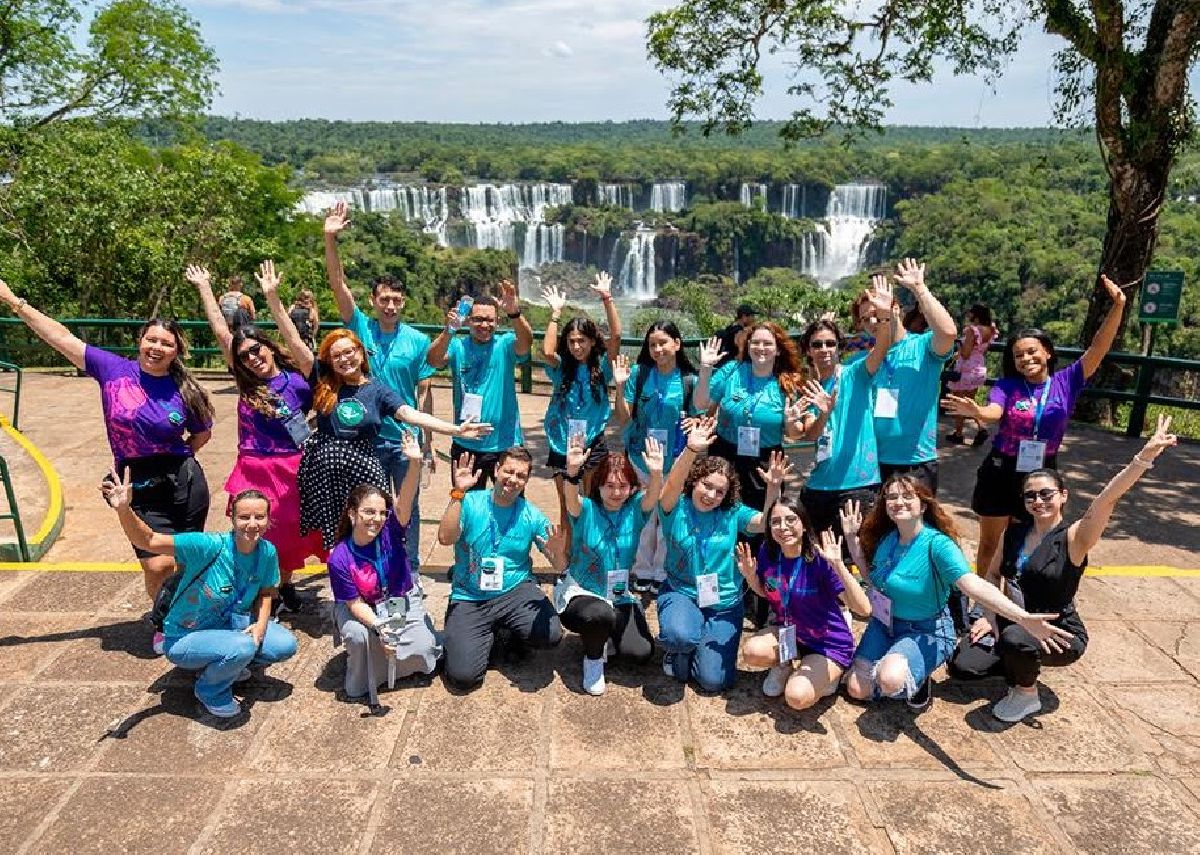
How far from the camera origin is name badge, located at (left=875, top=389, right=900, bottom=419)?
4.86 meters

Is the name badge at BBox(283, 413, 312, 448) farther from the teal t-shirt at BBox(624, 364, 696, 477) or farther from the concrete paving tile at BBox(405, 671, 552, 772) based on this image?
the teal t-shirt at BBox(624, 364, 696, 477)

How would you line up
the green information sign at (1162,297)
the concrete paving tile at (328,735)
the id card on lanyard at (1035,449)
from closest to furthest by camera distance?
the concrete paving tile at (328,735), the id card on lanyard at (1035,449), the green information sign at (1162,297)

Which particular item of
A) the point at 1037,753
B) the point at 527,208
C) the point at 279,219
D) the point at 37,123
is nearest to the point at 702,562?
the point at 1037,753

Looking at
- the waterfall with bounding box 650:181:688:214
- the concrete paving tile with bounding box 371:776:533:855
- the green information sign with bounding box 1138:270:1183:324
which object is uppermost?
the waterfall with bounding box 650:181:688:214

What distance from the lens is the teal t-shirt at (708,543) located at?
4457 mm

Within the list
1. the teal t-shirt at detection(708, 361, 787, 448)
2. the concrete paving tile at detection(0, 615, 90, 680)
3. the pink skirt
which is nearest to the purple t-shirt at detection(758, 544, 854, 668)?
the teal t-shirt at detection(708, 361, 787, 448)

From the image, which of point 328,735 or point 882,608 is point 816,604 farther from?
point 328,735

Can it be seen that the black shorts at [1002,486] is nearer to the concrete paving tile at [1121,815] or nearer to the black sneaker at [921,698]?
the black sneaker at [921,698]

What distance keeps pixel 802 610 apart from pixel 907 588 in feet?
1.64

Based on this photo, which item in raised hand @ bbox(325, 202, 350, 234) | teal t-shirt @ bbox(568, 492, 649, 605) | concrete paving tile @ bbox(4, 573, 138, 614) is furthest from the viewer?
raised hand @ bbox(325, 202, 350, 234)

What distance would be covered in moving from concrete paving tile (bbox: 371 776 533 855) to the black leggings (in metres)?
0.85

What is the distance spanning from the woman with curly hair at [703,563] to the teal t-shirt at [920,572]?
668 mm

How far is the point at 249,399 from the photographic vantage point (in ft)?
15.5

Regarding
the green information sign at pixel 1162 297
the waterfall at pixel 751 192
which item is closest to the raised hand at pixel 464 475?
the green information sign at pixel 1162 297
